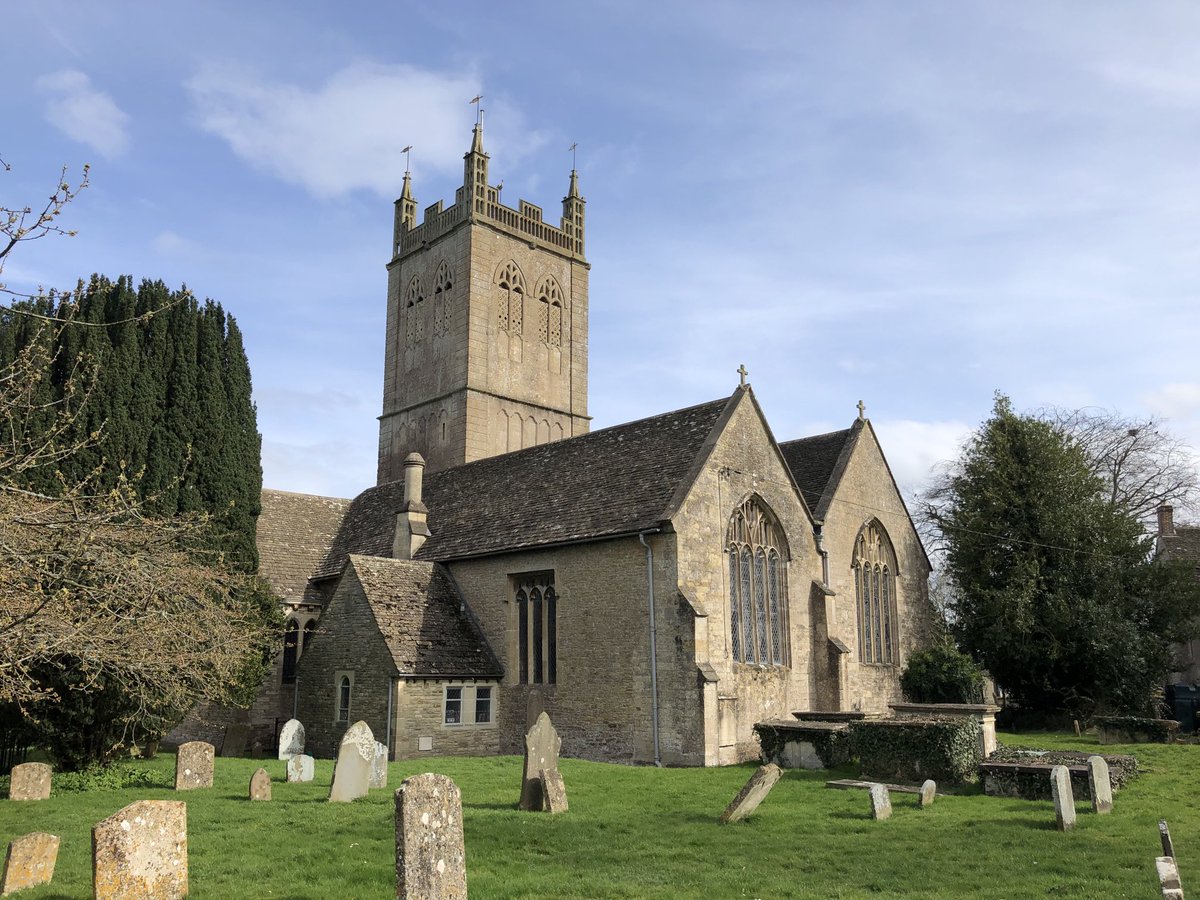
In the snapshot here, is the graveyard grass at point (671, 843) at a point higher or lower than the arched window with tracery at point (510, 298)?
lower

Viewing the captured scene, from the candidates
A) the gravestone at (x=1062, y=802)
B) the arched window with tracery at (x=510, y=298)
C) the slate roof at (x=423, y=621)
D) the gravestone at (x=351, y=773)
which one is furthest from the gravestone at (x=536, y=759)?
the arched window with tracery at (x=510, y=298)

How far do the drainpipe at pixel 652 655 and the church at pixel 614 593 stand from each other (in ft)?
0.16

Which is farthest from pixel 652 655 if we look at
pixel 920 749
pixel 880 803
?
pixel 880 803

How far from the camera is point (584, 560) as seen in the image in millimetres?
24750

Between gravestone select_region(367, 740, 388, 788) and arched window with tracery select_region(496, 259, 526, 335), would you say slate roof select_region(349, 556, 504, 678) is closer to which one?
gravestone select_region(367, 740, 388, 788)

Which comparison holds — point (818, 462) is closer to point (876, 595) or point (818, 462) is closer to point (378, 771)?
point (876, 595)

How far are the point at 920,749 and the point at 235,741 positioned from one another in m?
17.6

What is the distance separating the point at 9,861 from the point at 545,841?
20.1 feet

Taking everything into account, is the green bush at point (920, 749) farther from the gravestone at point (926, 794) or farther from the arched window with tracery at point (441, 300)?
the arched window with tracery at point (441, 300)

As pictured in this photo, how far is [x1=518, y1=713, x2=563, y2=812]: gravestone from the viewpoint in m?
15.3

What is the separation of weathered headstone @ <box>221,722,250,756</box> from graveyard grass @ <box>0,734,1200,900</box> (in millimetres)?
7874

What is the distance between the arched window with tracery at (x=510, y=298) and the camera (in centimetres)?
4725

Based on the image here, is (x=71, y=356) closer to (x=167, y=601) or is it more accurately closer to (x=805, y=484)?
(x=167, y=601)

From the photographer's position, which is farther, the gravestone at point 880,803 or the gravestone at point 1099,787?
the gravestone at point 1099,787
